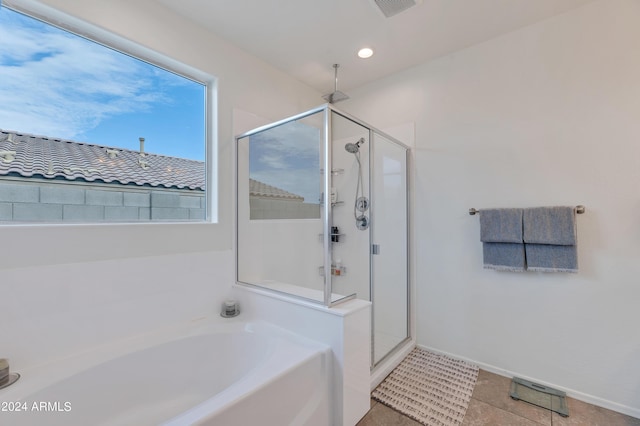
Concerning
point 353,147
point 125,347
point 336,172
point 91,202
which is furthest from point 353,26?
point 125,347

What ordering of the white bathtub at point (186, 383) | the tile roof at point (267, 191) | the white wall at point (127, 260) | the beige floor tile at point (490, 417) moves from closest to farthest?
the white bathtub at point (186, 383), the white wall at point (127, 260), the beige floor tile at point (490, 417), the tile roof at point (267, 191)

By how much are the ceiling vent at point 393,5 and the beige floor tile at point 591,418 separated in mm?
2740

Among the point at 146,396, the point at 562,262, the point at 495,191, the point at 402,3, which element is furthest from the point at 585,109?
the point at 146,396

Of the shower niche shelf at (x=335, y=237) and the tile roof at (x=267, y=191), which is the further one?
the tile roof at (x=267, y=191)

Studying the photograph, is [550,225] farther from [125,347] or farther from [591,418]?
[125,347]

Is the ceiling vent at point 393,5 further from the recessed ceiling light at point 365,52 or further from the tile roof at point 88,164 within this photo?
the tile roof at point 88,164

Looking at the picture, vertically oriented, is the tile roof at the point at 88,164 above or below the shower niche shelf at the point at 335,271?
A: above

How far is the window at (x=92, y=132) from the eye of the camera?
1422 mm

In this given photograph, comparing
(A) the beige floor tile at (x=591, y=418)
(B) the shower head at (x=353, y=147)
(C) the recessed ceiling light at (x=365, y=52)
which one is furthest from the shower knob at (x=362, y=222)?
(A) the beige floor tile at (x=591, y=418)

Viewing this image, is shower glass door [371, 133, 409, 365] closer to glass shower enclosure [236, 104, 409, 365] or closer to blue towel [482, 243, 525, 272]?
glass shower enclosure [236, 104, 409, 365]

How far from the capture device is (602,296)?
5.94ft

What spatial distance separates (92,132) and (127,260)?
79 cm

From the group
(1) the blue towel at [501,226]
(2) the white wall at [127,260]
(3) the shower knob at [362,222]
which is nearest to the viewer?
(2) the white wall at [127,260]

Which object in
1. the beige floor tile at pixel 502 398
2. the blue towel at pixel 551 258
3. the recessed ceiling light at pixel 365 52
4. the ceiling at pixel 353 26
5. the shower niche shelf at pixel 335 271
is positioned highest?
the ceiling at pixel 353 26
